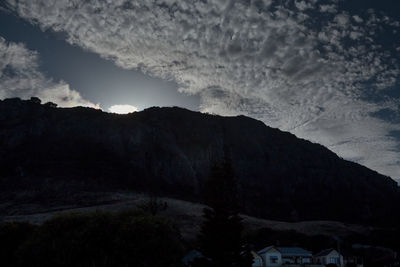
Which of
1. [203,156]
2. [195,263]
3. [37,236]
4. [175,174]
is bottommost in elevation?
[195,263]

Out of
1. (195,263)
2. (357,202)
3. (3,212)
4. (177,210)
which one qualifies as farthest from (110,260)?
(357,202)

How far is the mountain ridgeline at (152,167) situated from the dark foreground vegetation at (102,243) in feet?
301

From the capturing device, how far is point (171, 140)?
17725 centimetres

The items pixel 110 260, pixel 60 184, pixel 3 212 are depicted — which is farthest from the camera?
pixel 60 184

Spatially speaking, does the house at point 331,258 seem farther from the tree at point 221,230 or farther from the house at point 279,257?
the tree at point 221,230

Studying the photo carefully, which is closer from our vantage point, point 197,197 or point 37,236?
point 37,236

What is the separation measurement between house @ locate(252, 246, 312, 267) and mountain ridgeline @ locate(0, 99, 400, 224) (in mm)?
64961

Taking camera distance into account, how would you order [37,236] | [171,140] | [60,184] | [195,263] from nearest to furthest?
[37,236] < [195,263] < [60,184] < [171,140]

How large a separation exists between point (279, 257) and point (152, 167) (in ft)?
323

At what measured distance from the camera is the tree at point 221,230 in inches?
1583

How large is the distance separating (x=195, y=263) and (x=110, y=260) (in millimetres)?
12522

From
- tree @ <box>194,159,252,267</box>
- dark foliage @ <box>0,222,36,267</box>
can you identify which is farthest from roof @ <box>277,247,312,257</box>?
dark foliage @ <box>0,222,36,267</box>

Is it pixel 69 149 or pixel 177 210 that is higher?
pixel 69 149

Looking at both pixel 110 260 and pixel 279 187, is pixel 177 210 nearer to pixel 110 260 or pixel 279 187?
pixel 110 260
